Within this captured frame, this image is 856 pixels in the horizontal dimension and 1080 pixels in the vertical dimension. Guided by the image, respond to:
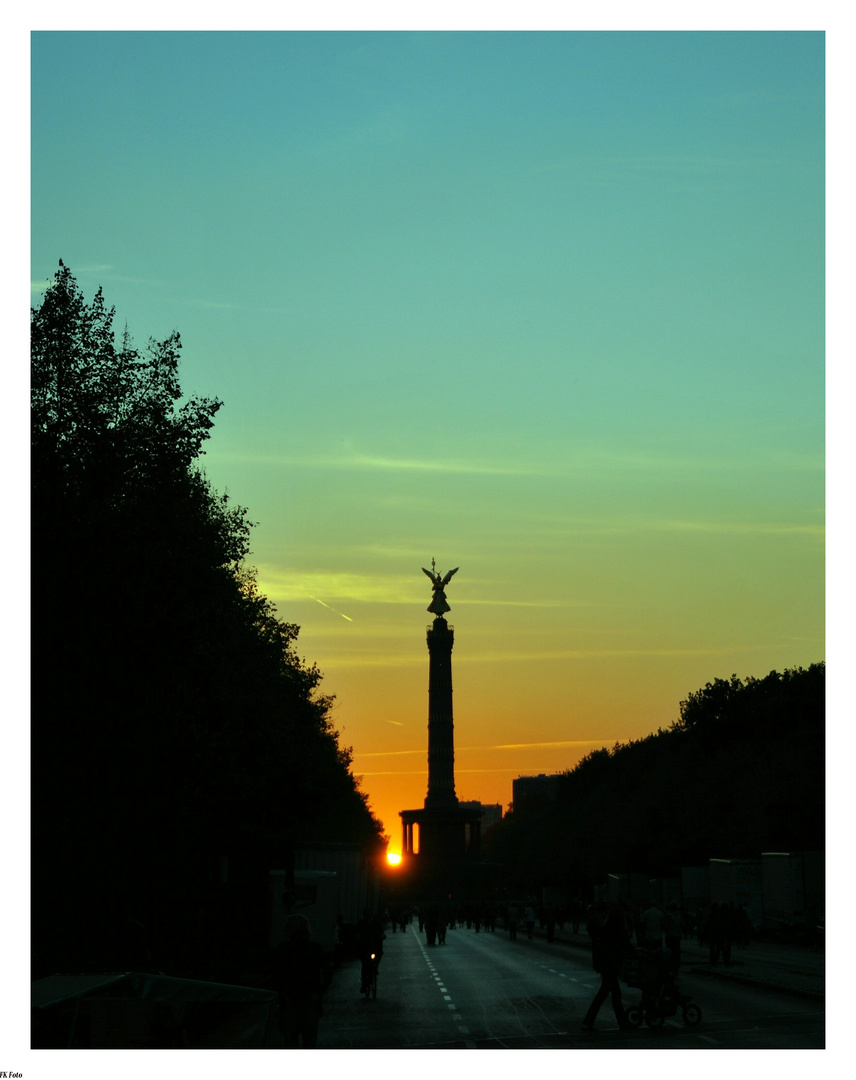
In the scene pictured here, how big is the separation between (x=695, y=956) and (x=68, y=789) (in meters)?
23.1

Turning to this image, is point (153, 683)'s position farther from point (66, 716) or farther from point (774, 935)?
point (774, 935)

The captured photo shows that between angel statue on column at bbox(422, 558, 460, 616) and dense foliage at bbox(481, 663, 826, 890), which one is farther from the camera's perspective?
angel statue on column at bbox(422, 558, 460, 616)

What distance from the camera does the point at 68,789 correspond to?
2442 cm

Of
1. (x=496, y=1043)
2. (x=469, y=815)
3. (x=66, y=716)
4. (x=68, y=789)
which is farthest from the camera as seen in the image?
(x=469, y=815)

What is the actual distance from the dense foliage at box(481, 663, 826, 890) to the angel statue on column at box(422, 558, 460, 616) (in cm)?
2020

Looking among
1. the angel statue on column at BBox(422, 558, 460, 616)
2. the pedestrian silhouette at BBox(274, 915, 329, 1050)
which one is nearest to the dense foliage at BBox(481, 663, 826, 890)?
the angel statue on column at BBox(422, 558, 460, 616)

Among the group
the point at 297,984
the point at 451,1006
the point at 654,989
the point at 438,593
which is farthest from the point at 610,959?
Answer: the point at 438,593

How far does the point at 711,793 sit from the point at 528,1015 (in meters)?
58.0

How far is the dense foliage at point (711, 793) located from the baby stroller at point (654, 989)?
4307cm

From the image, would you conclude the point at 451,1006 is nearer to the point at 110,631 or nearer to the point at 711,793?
the point at 110,631

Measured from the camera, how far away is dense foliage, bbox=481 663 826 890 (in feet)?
207

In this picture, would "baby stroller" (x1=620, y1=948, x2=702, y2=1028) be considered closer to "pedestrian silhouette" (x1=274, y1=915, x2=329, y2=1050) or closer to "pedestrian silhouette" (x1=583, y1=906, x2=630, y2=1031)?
"pedestrian silhouette" (x1=583, y1=906, x2=630, y2=1031)

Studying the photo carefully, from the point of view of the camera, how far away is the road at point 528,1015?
16859 millimetres

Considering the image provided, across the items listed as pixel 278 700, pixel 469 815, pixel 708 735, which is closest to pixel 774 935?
pixel 278 700
